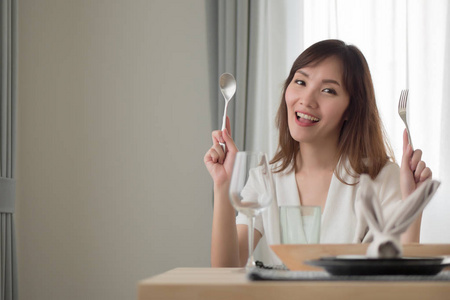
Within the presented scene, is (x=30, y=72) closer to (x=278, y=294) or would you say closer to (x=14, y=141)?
(x=14, y=141)

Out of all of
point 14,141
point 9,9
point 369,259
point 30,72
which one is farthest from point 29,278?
point 369,259

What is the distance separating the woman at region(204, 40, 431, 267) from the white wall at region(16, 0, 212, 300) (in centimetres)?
103

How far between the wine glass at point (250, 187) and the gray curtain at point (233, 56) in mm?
2010

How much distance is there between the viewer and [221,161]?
6.00 ft

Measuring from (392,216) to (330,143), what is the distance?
4.98 feet

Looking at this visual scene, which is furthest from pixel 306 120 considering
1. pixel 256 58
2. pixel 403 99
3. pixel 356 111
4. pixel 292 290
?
pixel 292 290

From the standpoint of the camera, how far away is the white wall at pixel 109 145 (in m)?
3.26

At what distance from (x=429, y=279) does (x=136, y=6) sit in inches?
114

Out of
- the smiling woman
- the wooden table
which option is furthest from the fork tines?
the wooden table

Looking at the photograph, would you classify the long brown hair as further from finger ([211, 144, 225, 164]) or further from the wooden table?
the wooden table

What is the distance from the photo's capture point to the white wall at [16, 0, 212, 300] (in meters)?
3.26

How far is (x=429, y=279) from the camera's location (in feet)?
2.61

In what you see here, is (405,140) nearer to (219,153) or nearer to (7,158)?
(219,153)

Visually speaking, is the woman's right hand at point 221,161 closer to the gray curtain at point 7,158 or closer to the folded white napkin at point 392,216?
the folded white napkin at point 392,216
